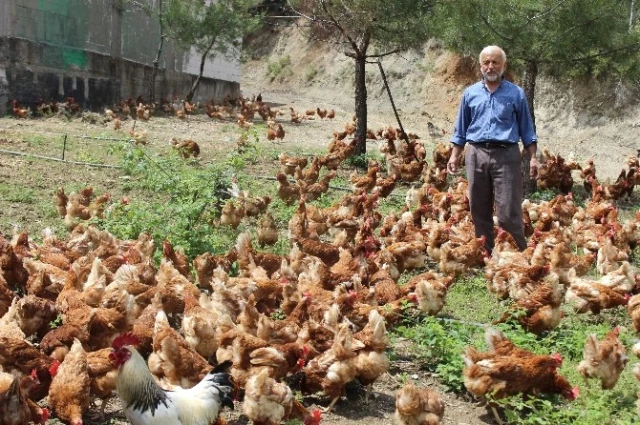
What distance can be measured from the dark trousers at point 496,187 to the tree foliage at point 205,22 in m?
19.1

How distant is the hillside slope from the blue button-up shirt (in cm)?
1186

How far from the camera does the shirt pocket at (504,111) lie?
26.1 ft

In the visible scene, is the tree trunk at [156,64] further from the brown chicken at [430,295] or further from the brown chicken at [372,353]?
the brown chicken at [372,353]

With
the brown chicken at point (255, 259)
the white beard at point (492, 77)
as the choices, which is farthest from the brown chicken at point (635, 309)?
the brown chicken at point (255, 259)

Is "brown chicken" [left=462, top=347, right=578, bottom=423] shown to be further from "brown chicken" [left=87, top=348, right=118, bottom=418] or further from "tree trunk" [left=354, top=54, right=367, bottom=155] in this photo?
"tree trunk" [left=354, top=54, right=367, bottom=155]

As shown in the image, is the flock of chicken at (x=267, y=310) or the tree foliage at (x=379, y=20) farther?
the tree foliage at (x=379, y=20)

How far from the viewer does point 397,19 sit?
555 inches

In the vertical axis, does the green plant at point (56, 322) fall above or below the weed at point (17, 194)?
below

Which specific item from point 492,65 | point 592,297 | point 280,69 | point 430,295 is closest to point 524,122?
point 492,65

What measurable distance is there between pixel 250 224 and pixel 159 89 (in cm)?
1816

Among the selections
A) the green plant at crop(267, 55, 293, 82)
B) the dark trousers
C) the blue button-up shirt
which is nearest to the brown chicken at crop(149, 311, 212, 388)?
the dark trousers

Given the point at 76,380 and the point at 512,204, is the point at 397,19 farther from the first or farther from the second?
the point at 76,380

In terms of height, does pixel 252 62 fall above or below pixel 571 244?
above

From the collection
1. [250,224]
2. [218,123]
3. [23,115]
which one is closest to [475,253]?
[250,224]
